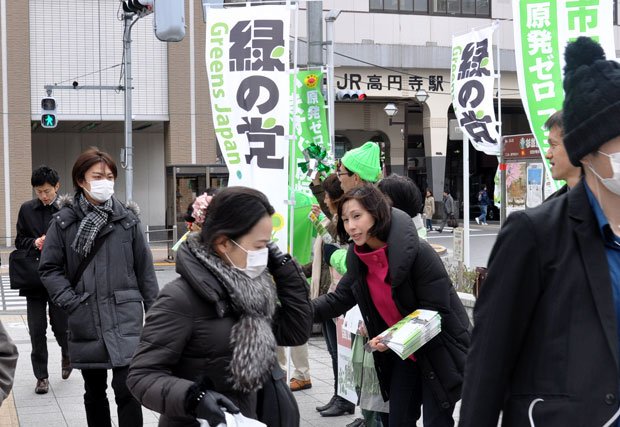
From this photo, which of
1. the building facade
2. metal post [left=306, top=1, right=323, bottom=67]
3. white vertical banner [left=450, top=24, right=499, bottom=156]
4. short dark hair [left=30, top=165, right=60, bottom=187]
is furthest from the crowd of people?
the building facade

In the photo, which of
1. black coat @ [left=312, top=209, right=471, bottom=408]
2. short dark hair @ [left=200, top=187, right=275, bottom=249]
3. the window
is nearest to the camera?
short dark hair @ [left=200, top=187, right=275, bottom=249]

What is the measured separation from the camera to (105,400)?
208 inches

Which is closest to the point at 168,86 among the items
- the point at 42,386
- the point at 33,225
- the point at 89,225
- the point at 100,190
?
the point at 33,225

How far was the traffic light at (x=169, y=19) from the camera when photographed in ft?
41.5

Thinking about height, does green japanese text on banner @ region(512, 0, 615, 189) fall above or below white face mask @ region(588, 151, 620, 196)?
above

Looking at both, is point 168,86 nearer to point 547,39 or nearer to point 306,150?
point 306,150

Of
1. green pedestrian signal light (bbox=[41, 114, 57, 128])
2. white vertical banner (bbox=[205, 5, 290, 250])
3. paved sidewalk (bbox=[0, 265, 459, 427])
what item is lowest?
paved sidewalk (bbox=[0, 265, 459, 427])

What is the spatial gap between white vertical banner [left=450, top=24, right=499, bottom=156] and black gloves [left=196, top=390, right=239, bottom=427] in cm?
1020

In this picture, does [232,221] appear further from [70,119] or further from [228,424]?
[70,119]

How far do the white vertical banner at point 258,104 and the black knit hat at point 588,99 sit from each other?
4.43 m

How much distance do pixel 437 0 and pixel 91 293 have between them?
105 feet

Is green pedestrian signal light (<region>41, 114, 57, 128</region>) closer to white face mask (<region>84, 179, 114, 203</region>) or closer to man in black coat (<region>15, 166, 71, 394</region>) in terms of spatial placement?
man in black coat (<region>15, 166, 71, 394</region>)

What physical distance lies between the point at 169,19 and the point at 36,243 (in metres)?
Answer: 6.20

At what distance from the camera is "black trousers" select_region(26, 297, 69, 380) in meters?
7.31
